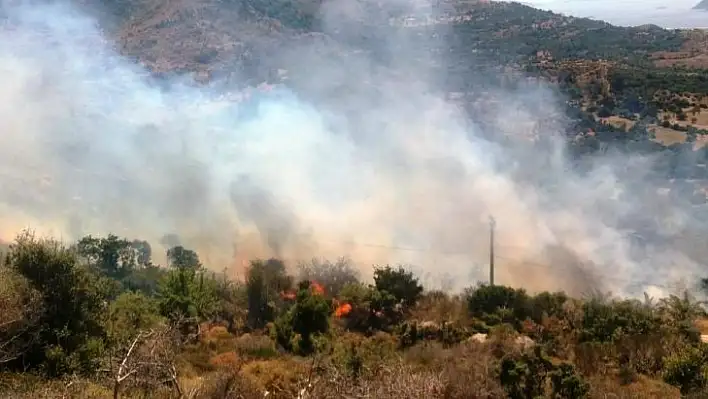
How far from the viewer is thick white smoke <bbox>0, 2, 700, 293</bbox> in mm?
35562

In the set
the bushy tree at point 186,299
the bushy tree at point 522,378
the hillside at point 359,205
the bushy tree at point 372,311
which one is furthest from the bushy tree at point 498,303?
the bushy tree at point 522,378

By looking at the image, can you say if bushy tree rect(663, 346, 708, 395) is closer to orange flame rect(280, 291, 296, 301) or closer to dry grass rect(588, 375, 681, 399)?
dry grass rect(588, 375, 681, 399)

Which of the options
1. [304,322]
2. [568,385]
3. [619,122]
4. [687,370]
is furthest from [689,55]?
Result: [568,385]

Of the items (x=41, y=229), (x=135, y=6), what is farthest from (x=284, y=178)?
(x=135, y=6)

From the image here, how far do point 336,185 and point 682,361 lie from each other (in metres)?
34.4

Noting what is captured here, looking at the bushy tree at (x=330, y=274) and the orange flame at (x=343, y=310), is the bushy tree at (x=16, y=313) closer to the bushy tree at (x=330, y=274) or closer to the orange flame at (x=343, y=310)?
the orange flame at (x=343, y=310)

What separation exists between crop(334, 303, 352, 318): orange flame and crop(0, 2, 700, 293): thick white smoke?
10044 millimetres

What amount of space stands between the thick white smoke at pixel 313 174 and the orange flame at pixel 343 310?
10044mm

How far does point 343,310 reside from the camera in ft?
75.2

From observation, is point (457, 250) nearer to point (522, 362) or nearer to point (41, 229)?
point (522, 362)

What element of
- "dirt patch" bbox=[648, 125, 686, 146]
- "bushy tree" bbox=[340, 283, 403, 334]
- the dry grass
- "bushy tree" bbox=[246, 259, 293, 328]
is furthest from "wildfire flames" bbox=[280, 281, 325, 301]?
"dirt patch" bbox=[648, 125, 686, 146]

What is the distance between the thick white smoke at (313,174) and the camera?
3556 centimetres

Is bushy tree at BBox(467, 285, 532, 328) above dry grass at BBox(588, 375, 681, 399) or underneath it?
underneath

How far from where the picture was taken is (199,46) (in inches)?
2862
